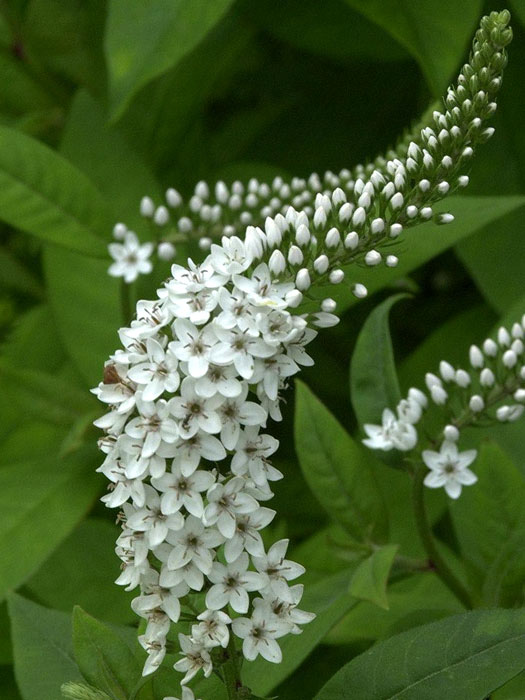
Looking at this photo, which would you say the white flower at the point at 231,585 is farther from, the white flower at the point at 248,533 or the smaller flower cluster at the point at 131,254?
the smaller flower cluster at the point at 131,254

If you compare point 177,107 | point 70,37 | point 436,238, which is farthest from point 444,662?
point 70,37

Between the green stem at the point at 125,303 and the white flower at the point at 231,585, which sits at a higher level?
the green stem at the point at 125,303

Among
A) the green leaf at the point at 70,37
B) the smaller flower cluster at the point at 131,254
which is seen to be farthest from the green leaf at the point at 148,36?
the green leaf at the point at 70,37

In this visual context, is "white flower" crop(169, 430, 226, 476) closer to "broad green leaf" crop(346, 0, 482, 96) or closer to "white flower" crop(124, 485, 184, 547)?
"white flower" crop(124, 485, 184, 547)

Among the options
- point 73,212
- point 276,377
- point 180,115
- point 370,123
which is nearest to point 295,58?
point 370,123

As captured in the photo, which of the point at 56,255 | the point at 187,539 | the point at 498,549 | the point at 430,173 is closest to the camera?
the point at 187,539

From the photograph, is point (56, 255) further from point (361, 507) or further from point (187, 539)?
point (187, 539)
